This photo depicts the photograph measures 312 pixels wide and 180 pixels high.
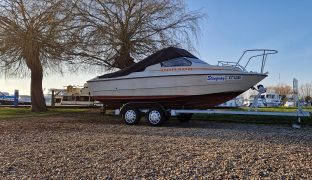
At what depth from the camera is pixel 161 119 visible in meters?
13.4

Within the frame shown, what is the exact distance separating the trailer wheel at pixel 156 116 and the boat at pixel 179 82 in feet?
1.52

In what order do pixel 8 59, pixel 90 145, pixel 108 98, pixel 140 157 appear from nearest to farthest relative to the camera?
1. pixel 140 157
2. pixel 90 145
3. pixel 108 98
4. pixel 8 59

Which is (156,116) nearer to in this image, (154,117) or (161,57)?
(154,117)

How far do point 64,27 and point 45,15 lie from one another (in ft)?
3.44

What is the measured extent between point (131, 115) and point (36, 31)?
7.25 m

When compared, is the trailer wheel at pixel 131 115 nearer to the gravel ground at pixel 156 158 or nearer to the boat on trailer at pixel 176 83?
the boat on trailer at pixel 176 83

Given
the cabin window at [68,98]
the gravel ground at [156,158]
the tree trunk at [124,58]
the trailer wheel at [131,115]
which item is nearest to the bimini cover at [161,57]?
the trailer wheel at [131,115]

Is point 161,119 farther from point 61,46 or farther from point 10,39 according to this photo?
point 10,39

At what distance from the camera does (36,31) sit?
18.1 metres

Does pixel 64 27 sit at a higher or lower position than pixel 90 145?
higher

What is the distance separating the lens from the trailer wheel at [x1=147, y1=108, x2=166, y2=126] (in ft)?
43.9

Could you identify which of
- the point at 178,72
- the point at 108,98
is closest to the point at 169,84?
the point at 178,72

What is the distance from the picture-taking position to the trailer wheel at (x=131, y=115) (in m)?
13.9

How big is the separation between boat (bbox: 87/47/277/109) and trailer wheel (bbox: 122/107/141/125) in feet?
1.31
